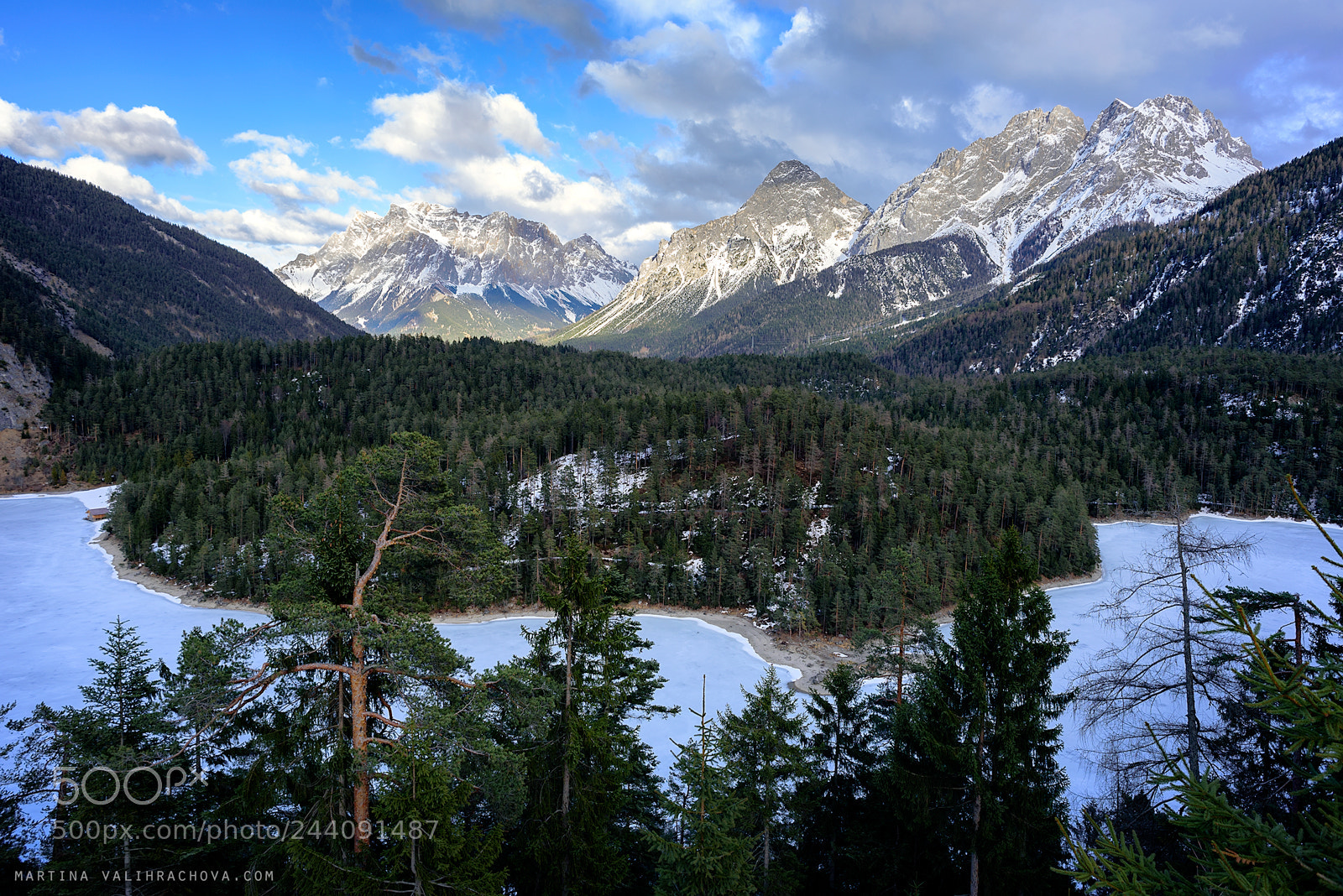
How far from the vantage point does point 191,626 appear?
55.0m

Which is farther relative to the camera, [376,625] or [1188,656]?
[1188,656]

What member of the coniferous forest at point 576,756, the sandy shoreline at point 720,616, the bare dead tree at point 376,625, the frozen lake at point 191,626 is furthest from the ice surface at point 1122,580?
the bare dead tree at point 376,625

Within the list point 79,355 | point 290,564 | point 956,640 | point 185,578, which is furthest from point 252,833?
point 79,355

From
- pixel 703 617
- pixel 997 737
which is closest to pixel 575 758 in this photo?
pixel 997 737

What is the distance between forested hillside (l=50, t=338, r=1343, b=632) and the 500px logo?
6.54m

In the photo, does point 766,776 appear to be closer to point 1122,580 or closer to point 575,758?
point 575,758

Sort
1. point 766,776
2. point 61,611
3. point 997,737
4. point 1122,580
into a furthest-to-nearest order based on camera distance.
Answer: point 1122,580, point 61,611, point 766,776, point 997,737

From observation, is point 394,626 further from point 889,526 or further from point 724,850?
point 889,526

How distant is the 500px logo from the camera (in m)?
9.16

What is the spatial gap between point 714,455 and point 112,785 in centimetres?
8308

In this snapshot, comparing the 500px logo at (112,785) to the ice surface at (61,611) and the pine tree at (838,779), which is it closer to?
the pine tree at (838,779)

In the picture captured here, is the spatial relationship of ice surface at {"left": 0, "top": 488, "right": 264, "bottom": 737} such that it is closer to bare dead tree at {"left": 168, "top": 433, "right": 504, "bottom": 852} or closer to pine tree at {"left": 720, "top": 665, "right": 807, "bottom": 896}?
bare dead tree at {"left": 168, "top": 433, "right": 504, "bottom": 852}

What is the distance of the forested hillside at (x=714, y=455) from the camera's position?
2685 inches

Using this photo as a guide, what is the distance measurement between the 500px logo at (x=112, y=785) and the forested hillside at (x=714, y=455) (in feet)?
21.5
